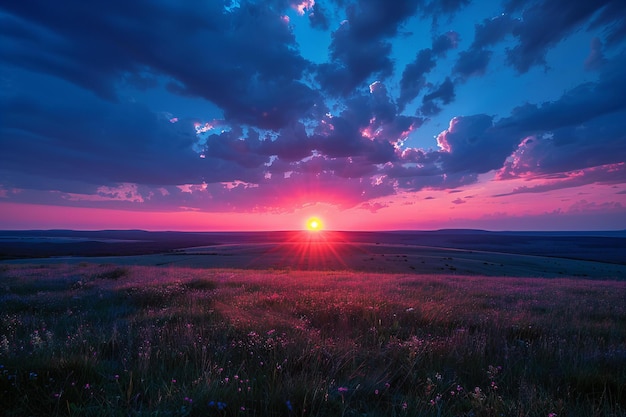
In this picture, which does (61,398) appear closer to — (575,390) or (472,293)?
(575,390)

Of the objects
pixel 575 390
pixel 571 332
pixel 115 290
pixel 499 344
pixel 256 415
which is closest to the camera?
pixel 256 415

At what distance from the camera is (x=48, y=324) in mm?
6238

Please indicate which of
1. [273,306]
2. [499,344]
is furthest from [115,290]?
[499,344]

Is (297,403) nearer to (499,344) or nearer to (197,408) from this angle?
(197,408)

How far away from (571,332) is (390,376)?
5.18 metres

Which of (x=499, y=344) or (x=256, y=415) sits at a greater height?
(x=256, y=415)

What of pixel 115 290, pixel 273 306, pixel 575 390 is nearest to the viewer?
pixel 575 390

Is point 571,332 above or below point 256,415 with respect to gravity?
below

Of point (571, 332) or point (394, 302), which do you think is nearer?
point (571, 332)

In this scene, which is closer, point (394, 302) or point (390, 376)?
point (390, 376)

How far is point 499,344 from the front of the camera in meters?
5.05

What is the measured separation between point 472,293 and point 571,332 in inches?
222

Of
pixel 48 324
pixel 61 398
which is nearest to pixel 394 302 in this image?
pixel 61 398

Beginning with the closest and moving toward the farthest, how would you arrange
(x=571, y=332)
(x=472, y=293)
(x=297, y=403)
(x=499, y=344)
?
(x=297, y=403) → (x=499, y=344) → (x=571, y=332) → (x=472, y=293)
